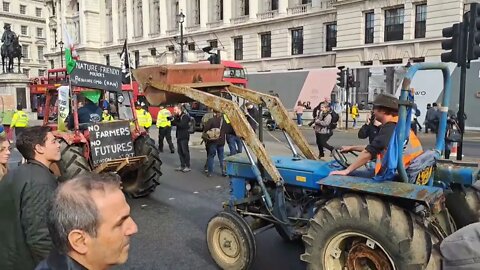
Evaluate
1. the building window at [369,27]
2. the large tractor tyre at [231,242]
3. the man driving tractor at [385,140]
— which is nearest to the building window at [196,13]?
the building window at [369,27]

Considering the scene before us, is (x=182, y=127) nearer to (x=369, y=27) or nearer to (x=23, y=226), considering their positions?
(x=23, y=226)

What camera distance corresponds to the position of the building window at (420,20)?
31748 millimetres

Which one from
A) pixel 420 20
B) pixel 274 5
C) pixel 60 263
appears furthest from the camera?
pixel 274 5

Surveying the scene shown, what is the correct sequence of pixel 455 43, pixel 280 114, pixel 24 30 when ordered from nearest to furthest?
1. pixel 280 114
2. pixel 455 43
3. pixel 24 30

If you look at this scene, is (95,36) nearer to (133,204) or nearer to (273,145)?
(273,145)

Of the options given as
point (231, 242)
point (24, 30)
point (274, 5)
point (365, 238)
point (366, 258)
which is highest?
point (24, 30)

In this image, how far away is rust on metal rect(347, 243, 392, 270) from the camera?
3.80 m

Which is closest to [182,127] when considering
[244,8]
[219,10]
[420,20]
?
[420,20]

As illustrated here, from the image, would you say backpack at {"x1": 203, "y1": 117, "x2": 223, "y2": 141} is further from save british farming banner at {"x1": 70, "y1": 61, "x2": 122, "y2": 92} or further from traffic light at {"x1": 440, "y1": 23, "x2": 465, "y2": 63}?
traffic light at {"x1": 440, "y1": 23, "x2": 465, "y2": 63}

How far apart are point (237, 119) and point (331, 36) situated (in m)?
37.0

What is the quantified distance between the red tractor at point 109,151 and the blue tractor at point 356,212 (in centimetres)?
324

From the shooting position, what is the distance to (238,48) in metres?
47.9

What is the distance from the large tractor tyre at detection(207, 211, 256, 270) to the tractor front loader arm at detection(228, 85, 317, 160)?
1207mm

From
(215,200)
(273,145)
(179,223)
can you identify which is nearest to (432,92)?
(273,145)
